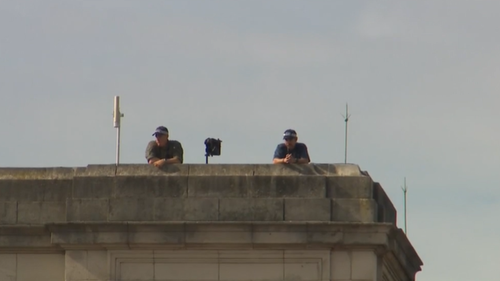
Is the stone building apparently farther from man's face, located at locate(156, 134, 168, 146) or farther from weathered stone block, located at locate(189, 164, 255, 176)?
man's face, located at locate(156, 134, 168, 146)

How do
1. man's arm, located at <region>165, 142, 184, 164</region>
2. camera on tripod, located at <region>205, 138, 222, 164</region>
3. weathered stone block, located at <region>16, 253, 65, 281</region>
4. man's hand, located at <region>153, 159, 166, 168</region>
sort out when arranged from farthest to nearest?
camera on tripod, located at <region>205, 138, 222, 164</region>, man's arm, located at <region>165, 142, 184, 164</region>, weathered stone block, located at <region>16, 253, 65, 281</region>, man's hand, located at <region>153, 159, 166, 168</region>

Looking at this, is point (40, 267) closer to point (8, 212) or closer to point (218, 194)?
point (8, 212)

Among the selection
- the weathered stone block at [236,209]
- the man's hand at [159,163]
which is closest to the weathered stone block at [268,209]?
the weathered stone block at [236,209]

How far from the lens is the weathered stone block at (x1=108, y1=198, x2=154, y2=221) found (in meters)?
46.1

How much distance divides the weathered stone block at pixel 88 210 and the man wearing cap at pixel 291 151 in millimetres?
3809

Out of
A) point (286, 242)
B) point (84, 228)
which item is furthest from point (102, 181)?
point (286, 242)

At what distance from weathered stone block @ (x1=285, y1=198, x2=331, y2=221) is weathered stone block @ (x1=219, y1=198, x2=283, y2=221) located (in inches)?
7.5

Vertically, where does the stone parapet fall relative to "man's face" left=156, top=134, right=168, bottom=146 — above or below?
below

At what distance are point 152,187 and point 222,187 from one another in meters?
1.50

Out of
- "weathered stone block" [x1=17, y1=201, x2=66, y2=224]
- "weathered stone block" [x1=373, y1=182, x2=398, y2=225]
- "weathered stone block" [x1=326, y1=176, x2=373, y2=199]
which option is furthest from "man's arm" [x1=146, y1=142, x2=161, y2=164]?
"weathered stone block" [x1=373, y1=182, x2=398, y2=225]

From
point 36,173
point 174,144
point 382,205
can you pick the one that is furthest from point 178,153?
point 382,205

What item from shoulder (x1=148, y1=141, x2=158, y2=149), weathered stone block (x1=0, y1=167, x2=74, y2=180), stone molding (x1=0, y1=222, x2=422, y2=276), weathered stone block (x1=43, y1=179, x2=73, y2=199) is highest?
shoulder (x1=148, y1=141, x2=158, y2=149)

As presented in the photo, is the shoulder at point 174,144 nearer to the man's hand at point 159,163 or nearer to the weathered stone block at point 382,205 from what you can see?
the man's hand at point 159,163

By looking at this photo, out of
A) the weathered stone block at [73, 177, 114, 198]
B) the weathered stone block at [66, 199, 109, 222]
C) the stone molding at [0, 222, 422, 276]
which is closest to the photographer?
the stone molding at [0, 222, 422, 276]
